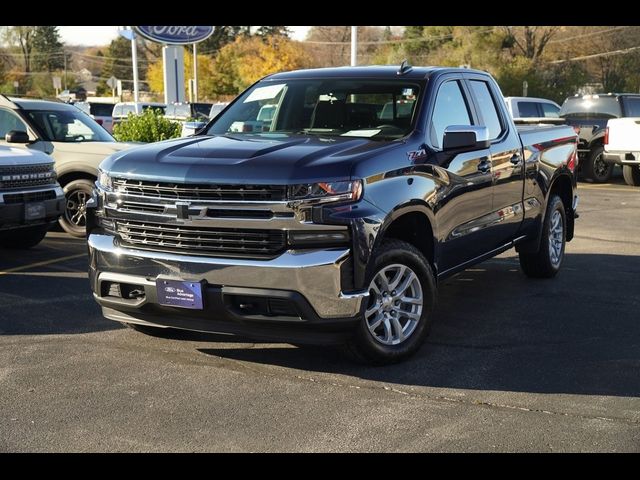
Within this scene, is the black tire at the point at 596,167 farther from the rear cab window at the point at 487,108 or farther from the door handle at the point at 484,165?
the door handle at the point at 484,165

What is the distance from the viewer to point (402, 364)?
5320 millimetres

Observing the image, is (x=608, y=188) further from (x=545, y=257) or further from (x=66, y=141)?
(x=66, y=141)

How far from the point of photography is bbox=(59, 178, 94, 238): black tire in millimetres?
10438

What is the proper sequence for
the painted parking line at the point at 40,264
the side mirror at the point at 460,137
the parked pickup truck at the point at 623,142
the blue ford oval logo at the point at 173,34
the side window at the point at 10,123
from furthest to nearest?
the blue ford oval logo at the point at 173,34 → the parked pickup truck at the point at 623,142 → the side window at the point at 10,123 → the painted parking line at the point at 40,264 → the side mirror at the point at 460,137

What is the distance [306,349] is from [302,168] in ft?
4.83

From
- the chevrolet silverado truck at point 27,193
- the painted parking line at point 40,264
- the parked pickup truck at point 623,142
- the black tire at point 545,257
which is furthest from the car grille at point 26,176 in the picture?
the parked pickup truck at point 623,142

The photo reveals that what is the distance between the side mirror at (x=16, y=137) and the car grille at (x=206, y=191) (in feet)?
19.2

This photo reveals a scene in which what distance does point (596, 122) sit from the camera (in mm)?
18719

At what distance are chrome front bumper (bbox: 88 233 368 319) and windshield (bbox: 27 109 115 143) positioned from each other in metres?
6.58

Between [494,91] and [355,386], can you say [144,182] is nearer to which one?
[355,386]

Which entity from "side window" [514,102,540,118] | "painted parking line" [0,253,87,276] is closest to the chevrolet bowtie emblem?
"painted parking line" [0,253,87,276]

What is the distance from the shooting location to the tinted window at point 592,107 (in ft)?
61.8

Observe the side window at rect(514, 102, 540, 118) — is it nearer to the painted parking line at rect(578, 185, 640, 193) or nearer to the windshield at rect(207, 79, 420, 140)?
the painted parking line at rect(578, 185, 640, 193)

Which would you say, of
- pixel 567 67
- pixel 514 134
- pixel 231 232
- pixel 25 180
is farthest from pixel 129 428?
pixel 567 67
